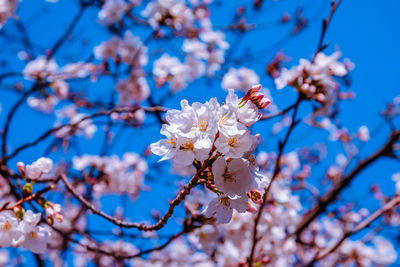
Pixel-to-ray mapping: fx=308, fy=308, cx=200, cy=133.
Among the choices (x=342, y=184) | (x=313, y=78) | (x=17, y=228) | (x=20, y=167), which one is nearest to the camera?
(x=17, y=228)

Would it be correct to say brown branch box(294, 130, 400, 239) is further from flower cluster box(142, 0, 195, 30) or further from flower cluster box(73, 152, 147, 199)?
flower cluster box(142, 0, 195, 30)

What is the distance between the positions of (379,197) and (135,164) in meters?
4.04

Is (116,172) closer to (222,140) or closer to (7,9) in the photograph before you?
(7,9)

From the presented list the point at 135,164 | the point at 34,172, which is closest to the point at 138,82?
the point at 135,164

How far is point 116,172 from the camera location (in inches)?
168

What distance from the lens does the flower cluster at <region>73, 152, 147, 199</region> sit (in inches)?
156

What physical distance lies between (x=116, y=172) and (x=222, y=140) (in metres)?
3.55

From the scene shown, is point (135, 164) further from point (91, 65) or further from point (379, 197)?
point (379, 197)

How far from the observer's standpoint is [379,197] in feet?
16.5

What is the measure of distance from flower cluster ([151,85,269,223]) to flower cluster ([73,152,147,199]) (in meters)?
2.95

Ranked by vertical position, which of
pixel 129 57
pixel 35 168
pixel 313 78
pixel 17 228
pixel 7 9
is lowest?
pixel 17 228

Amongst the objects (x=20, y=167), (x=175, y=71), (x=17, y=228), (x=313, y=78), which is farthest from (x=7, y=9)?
(x=313, y=78)

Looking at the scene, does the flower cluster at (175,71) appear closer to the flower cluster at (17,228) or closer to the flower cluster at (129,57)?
the flower cluster at (129,57)

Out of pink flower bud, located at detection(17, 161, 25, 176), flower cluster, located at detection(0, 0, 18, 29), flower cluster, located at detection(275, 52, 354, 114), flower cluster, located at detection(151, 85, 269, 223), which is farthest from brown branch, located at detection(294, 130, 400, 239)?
flower cluster, located at detection(0, 0, 18, 29)
